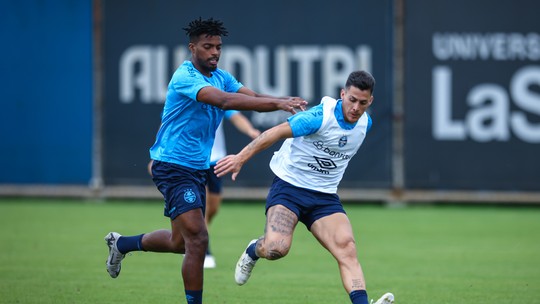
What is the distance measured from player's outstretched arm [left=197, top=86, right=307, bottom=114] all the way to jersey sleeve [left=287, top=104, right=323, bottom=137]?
138mm

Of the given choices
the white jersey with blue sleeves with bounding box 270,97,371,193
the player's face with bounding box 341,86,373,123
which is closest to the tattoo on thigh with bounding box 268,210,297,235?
the white jersey with blue sleeves with bounding box 270,97,371,193

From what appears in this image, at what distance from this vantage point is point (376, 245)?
14.3 meters

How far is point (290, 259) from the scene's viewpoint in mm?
12961

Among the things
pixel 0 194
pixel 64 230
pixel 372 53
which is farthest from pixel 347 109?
pixel 0 194

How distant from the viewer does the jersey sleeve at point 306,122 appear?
831cm

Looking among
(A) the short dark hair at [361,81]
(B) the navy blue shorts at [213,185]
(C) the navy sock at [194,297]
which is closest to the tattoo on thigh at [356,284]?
(C) the navy sock at [194,297]

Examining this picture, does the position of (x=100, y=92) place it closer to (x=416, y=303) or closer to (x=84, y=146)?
(x=84, y=146)

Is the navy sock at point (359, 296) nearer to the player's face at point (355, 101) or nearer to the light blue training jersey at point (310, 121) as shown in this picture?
the light blue training jersey at point (310, 121)

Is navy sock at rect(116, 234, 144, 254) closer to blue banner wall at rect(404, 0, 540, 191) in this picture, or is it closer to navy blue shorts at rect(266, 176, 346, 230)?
navy blue shorts at rect(266, 176, 346, 230)

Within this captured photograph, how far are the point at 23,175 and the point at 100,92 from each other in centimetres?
237

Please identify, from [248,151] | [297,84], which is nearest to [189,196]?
[248,151]

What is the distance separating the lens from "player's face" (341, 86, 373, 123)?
851 centimetres

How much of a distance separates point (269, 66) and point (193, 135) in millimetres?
10893

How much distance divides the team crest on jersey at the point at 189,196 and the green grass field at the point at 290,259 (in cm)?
152
